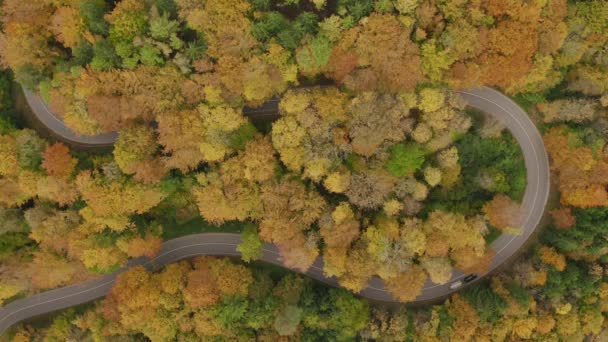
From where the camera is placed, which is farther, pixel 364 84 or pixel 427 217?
pixel 427 217

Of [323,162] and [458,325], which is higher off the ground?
[323,162]

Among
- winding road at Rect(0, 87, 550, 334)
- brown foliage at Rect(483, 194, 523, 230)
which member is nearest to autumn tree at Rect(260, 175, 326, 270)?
winding road at Rect(0, 87, 550, 334)

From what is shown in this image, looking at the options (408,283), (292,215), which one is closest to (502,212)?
(408,283)

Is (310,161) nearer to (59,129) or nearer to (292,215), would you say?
(292,215)

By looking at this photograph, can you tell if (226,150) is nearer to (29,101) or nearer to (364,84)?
(364,84)

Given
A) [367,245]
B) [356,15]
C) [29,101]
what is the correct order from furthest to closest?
[29,101]
[367,245]
[356,15]

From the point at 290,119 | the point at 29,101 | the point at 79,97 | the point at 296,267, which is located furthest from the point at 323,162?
the point at 29,101

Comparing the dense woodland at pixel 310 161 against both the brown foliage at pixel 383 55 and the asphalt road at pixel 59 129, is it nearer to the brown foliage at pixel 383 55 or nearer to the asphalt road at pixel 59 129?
the brown foliage at pixel 383 55

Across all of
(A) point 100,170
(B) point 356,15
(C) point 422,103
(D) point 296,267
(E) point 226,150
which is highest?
(B) point 356,15
